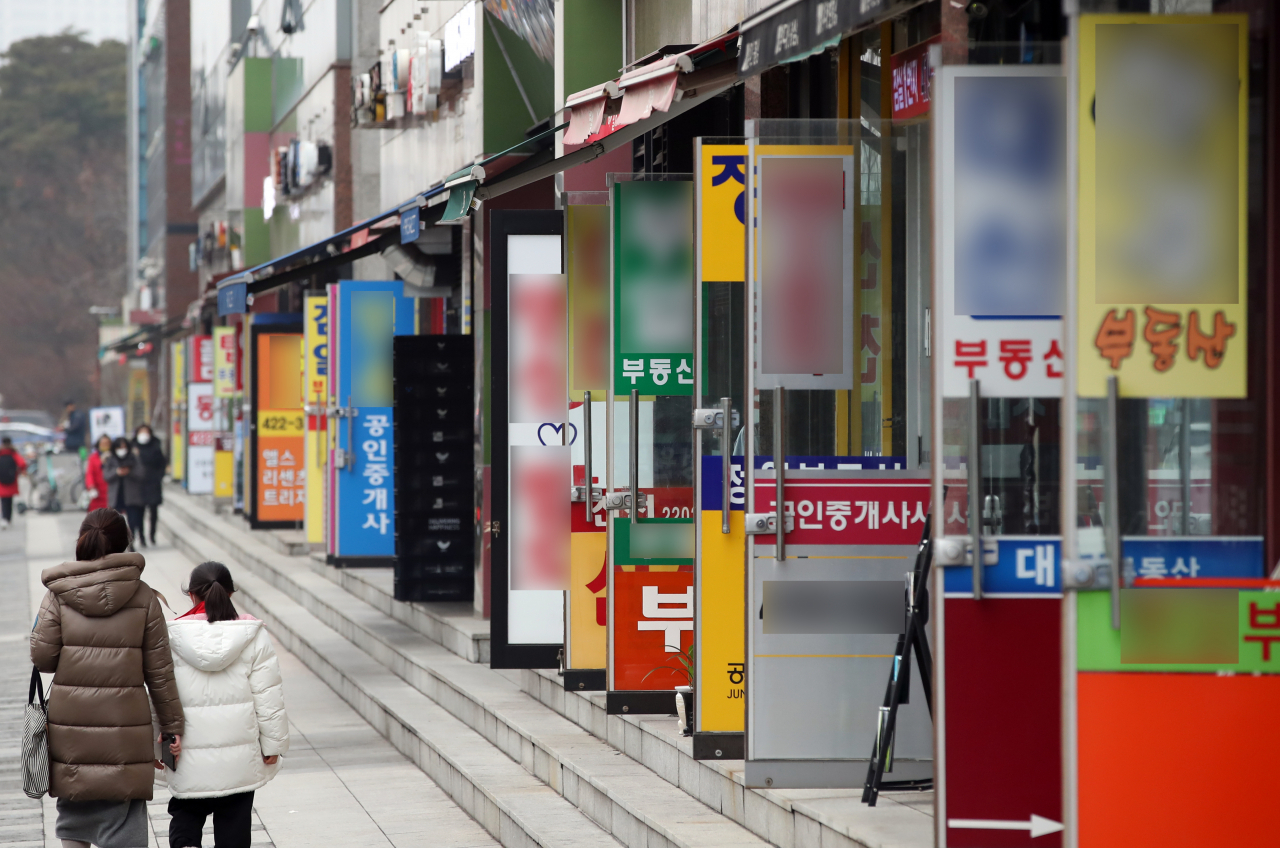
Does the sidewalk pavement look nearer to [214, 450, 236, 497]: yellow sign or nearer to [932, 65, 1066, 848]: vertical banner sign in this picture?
[932, 65, 1066, 848]: vertical banner sign

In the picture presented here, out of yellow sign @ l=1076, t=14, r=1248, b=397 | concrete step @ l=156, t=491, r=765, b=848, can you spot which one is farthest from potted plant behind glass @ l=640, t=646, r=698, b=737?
yellow sign @ l=1076, t=14, r=1248, b=397

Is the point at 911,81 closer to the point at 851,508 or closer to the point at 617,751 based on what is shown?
the point at 851,508

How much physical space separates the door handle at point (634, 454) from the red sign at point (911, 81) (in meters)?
1.64

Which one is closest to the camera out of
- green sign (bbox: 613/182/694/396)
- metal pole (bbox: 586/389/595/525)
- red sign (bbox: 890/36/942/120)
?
red sign (bbox: 890/36/942/120)

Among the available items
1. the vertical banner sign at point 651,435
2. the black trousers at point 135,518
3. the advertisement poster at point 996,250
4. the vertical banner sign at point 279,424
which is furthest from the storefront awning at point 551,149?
the black trousers at point 135,518

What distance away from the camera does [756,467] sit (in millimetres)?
5973

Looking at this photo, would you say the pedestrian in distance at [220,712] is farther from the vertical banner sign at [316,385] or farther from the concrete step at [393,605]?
the vertical banner sign at [316,385]

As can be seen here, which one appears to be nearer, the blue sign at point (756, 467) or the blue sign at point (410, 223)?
the blue sign at point (756, 467)

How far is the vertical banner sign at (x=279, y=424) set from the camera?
70.3 feet

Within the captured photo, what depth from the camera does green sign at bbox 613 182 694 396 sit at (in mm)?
7438

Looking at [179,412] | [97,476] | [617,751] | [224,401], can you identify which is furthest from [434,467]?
[179,412]

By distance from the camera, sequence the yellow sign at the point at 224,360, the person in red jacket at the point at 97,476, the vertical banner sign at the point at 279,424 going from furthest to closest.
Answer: the yellow sign at the point at 224,360 < the person in red jacket at the point at 97,476 < the vertical banner sign at the point at 279,424

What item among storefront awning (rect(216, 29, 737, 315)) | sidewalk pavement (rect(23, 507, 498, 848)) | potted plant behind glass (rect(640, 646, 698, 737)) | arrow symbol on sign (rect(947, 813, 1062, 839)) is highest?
storefront awning (rect(216, 29, 737, 315))

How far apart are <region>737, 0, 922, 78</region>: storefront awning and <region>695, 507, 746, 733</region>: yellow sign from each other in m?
1.81
